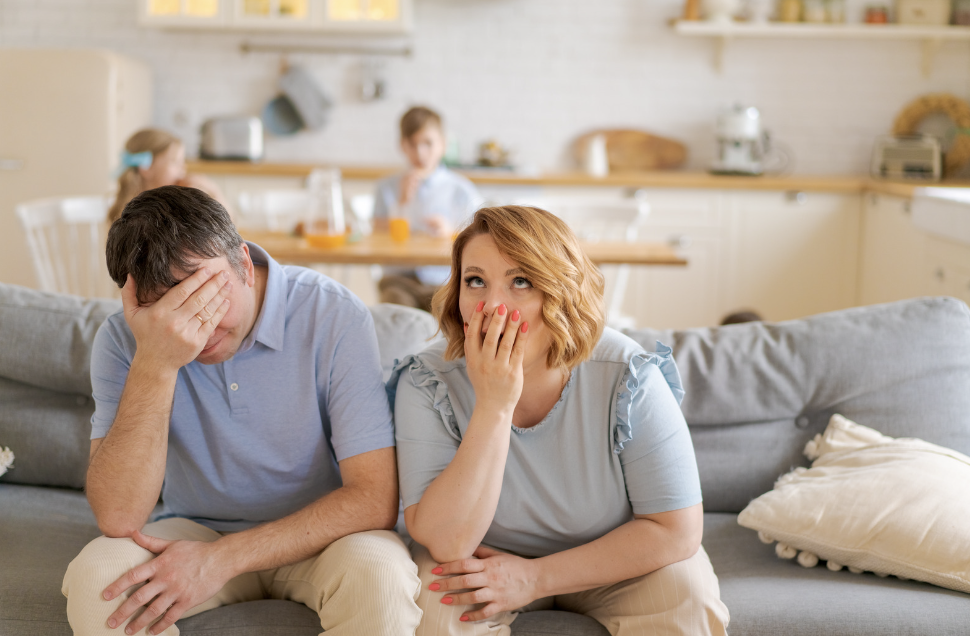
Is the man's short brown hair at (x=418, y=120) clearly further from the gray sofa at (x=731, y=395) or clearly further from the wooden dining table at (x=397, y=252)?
the gray sofa at (x=731, y=395)

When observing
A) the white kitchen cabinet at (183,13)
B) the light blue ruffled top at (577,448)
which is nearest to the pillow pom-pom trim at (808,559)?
the light blue ruffled top at (577,448)

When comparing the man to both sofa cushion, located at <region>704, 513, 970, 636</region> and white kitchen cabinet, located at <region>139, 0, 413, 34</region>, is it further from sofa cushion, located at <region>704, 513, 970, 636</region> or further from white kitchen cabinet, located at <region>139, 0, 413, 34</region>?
white kitchen cabinet, located at <region>139, 0, 413, 34</region>

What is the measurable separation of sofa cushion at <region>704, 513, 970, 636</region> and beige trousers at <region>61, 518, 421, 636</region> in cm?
55

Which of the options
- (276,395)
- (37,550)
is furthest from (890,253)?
(37,550)

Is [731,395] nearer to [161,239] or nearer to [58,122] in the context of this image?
[161,239]

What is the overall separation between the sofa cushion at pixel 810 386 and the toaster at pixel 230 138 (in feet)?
11.2

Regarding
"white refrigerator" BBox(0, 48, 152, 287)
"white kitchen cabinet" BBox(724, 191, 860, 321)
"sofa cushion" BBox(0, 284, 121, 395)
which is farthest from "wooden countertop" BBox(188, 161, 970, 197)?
"sofa cushion" BBox(0, 284, 121, 395)

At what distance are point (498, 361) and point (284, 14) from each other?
157 inches

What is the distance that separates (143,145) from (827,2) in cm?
365

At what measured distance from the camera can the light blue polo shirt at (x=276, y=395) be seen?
143 centimetres

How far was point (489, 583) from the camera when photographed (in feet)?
4.35

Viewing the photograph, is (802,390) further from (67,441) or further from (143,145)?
(143,145)

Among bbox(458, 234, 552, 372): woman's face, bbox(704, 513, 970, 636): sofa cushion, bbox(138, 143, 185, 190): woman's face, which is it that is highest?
bbox(138, 143, 185, 190): woman's face

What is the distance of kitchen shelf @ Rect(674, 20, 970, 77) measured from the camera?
4562 mm
